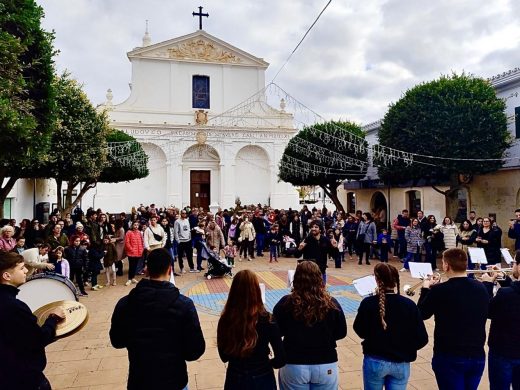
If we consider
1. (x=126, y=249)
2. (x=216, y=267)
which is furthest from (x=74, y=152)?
(x=216, y=267)

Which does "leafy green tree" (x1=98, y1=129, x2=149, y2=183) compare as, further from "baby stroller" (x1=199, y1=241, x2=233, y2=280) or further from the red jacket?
"baby stroller" (x1=199, y1=241, x2=233, y2=280)

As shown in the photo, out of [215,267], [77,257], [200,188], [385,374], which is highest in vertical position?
[200,188]

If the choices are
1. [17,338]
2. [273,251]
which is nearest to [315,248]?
[17,338]

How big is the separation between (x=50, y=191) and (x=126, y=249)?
1461cm

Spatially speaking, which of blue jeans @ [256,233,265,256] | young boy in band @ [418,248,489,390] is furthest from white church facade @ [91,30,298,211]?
young boy in band @ [418,248,489,390]

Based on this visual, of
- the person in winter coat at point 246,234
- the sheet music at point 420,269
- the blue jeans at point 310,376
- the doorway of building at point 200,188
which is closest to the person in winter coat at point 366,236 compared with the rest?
the person in winter coat at point 246,234

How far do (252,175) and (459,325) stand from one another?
28464 mm

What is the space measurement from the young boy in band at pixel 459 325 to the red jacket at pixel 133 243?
8317 mm

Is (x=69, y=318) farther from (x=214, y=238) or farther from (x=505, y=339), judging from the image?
(x=214, y=238)

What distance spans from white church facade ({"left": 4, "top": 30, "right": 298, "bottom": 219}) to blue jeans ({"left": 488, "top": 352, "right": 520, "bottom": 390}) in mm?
25548

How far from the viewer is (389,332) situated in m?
2.94

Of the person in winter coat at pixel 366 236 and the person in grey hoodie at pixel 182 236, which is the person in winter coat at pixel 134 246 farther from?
the person in winter coat at pixel 366 236

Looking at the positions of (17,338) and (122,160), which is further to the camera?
(122,160)

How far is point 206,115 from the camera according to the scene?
98.0ft
